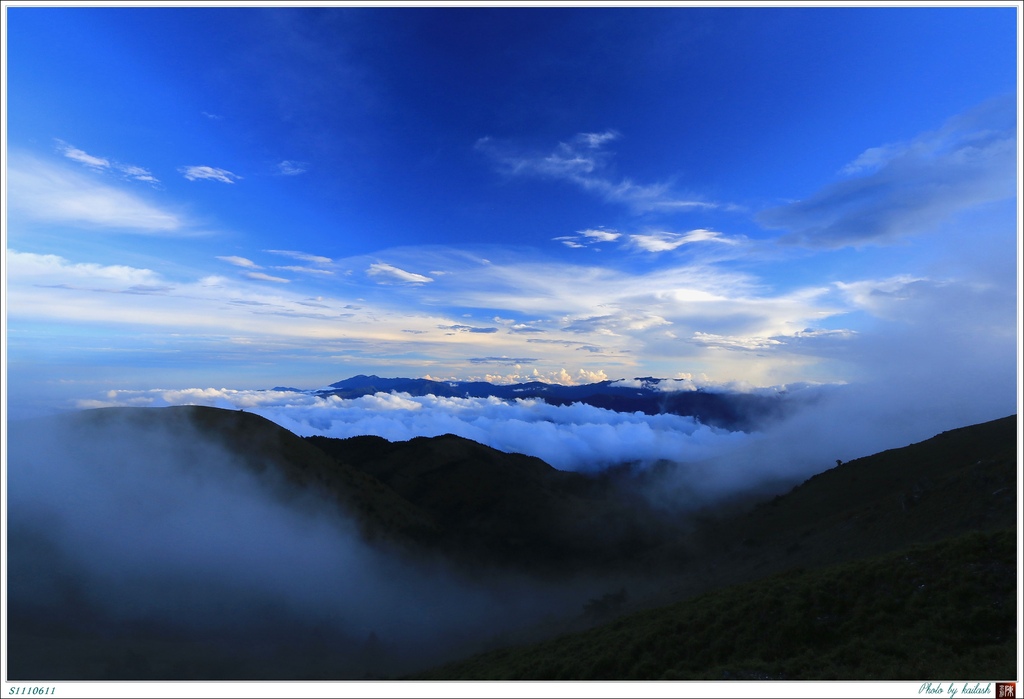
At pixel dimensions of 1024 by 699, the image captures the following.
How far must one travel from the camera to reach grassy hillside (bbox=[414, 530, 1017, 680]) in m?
10.6

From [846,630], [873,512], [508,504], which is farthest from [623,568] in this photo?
[846,630]

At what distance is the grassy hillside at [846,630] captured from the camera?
1062 cm

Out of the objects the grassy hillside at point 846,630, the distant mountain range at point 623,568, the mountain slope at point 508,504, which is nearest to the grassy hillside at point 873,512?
the distant mountain range at point 623,568

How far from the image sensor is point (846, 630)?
12266 millimetres

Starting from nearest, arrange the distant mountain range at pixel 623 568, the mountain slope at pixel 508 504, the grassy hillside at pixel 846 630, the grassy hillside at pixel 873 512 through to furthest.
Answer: the grassy hillside at pixel 846 630
the distant mountain range at pixel 623 568
the grassy hillside at pixel 873 512
the mountain slope at pixel 508 504

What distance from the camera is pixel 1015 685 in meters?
8.87

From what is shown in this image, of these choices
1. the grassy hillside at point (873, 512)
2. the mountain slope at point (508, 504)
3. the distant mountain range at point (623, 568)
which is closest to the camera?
the distant mountain range at point (623, 568)

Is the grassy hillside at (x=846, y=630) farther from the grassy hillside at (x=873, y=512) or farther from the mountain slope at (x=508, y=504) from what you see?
the mountain slope at (x=508, y=504)

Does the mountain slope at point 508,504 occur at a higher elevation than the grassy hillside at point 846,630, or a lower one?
lower

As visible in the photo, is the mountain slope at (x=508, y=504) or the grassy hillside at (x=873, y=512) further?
the mountain slope at (x=508, y=504)

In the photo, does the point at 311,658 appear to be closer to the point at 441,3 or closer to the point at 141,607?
the point at 141,607

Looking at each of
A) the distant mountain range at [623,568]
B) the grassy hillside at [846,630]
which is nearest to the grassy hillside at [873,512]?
the distant mountain range at [623,568]

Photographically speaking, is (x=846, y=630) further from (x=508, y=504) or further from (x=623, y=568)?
(x=508, y=504)

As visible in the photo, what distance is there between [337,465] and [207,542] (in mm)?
19618
